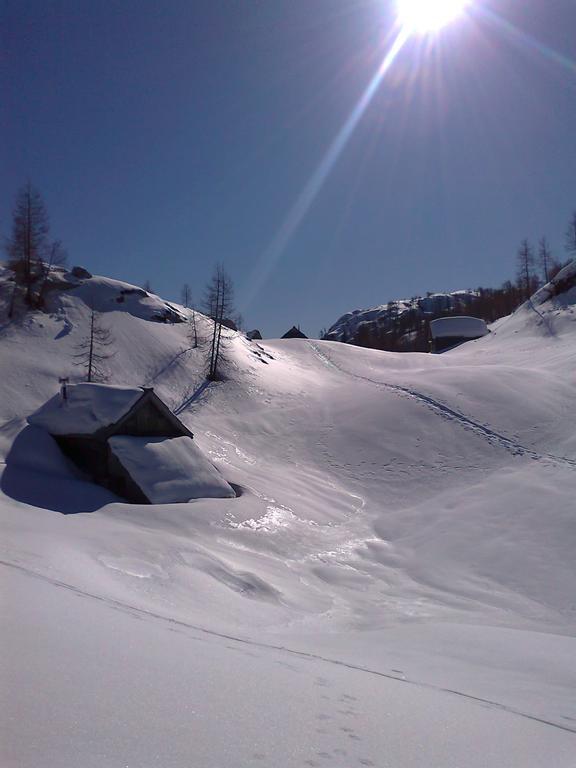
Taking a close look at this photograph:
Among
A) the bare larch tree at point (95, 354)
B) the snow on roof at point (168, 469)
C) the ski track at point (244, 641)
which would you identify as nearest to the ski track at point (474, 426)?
the snow on roof at point (168, 469)

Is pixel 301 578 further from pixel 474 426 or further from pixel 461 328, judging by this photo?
pixel 461 328

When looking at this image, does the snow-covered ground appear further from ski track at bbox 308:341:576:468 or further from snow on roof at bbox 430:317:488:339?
snow on roof at bbox 430:317:488:339

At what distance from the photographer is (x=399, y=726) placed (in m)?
4.32

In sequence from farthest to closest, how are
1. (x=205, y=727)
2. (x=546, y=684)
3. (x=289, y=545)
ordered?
(x=289, y=545), (x=546, y=684), (x=205, y=727)

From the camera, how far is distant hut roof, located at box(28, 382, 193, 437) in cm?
1861

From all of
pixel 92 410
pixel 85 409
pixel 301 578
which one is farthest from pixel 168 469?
pixel 301 578

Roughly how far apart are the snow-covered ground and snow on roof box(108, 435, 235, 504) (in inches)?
39.8

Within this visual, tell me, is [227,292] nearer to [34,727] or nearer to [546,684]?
[546,684]

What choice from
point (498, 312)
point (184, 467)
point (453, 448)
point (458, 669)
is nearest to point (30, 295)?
point (184, 467)

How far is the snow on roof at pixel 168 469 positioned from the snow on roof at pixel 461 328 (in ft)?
163

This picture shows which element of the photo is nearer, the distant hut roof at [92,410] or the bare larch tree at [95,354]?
the distant hut roof at [92,410]

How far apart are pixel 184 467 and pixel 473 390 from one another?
19.5 meters

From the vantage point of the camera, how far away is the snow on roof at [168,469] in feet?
56.1

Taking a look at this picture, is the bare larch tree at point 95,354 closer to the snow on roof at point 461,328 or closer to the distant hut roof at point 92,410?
the distant hut roof at point 92,410
